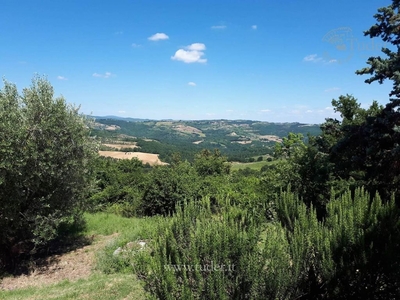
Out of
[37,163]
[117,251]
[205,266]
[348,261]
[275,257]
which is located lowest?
[117,251]

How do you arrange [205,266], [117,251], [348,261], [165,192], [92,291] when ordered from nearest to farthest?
[205,266]
[348,261]
[92,291]
[117,251]
[165,192]

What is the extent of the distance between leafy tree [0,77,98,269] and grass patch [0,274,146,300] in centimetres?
222

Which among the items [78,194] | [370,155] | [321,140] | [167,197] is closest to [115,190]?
[167,197]

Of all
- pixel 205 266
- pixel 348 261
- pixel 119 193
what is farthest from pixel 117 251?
pixel 119 193

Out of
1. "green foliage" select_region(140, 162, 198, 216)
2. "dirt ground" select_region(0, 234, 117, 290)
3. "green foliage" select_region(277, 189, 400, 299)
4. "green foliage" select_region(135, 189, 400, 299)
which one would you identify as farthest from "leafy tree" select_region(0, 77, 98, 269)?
"green foliage" select_region(277, 189, 400, 299)

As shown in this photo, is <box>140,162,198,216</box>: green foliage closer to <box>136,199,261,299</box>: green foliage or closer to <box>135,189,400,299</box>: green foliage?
<box>135,189,400,299</box>: green foliage

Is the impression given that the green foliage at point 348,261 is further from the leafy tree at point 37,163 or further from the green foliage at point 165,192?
the green foliage at point 165,192

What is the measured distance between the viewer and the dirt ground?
1026 centimetres

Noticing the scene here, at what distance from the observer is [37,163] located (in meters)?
10.6

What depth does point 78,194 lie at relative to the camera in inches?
509

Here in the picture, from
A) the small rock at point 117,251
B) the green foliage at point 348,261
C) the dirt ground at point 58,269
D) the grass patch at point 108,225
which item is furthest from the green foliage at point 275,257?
the grass patch at point 108,225

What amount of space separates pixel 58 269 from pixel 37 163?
4217mm

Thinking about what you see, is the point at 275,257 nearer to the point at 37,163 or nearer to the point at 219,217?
the point at 219,217

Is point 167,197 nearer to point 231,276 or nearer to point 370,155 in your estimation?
point 370,155
